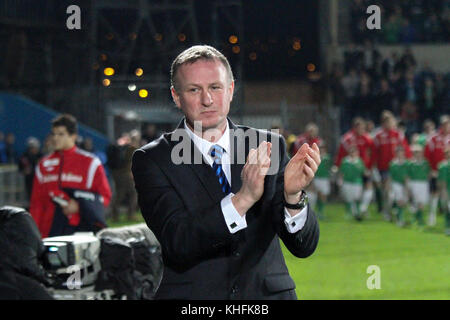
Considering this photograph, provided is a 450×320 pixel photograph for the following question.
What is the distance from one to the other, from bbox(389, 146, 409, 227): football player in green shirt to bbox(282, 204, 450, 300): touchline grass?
257mm

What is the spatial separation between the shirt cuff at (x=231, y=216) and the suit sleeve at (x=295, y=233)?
0.15 m

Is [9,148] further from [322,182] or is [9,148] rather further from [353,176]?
[353,176]

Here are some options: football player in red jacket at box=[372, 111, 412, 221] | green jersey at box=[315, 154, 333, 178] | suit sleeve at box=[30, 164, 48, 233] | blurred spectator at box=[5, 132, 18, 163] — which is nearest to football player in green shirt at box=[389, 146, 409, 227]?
football player in red jacket at box=[372, 111, 412, 221]

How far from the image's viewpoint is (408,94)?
22375 mm

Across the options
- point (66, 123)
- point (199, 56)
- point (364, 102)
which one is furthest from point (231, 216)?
point (364, 102)

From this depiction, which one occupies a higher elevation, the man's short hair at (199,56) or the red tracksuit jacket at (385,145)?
the man's short hair at (199,56)

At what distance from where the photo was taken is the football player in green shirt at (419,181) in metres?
14.4

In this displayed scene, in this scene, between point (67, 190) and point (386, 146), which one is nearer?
point (67, 190)

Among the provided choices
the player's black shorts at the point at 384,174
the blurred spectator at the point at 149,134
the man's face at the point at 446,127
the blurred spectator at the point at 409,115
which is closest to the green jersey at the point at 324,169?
the player's black shorts at the point at 384,174

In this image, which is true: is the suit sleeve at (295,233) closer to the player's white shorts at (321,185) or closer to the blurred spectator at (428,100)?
the player's white shorts at (321,185)

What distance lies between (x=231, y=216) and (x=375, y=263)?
8.70 meters

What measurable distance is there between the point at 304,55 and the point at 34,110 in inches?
269

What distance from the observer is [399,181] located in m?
15.0

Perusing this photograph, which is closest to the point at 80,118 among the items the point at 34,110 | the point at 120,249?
the point at 34,110
